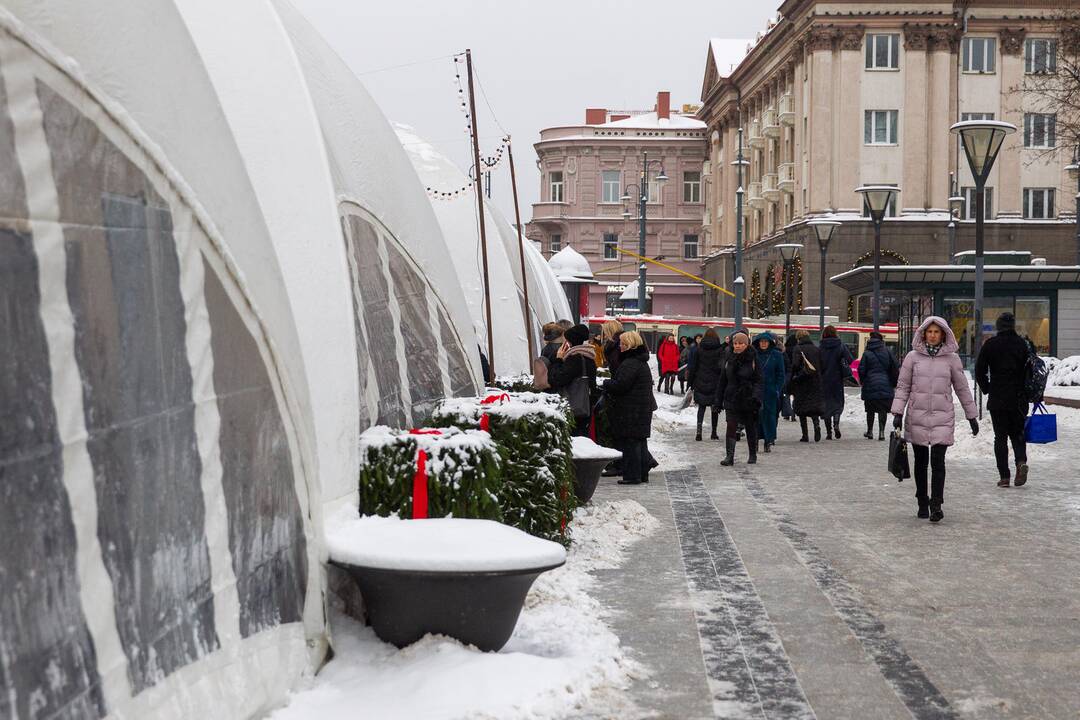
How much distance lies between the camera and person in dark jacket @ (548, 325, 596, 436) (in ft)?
41.3

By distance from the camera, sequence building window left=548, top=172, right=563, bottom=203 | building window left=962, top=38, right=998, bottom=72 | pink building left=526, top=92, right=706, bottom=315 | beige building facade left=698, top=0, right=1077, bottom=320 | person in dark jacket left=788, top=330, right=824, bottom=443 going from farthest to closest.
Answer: building window left=548, top=172, right=563, bottom=203, pink building left=526, top=92, right=706, bottom=315, building window left=962, top=38, right=998, bottom=72, beige building facade left=698, top=0, right=1077, bottom=320, person in dark jacket left=788, top=330, right=824, bottom=443

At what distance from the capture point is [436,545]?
600 centimetres

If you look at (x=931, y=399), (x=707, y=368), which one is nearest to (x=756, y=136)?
(x=707, y=368)

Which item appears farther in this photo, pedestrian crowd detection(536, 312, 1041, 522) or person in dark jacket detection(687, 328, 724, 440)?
person in dark jacket detection(687, 328, 724, 440)

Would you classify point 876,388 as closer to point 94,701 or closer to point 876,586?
point 876,586

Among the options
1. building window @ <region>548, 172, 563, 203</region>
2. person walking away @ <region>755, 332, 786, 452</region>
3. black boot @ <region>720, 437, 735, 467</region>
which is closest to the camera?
black boot @ <region>720, 437, 735, 467</region>

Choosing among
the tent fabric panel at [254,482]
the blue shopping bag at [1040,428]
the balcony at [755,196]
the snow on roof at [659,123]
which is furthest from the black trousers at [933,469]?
the snow on roof at [659,123]

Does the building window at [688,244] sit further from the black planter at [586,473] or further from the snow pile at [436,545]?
the snow pile at [436,545]

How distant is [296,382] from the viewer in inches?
251

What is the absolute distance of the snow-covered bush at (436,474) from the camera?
22.5 ft

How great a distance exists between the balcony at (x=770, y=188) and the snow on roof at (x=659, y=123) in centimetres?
2190

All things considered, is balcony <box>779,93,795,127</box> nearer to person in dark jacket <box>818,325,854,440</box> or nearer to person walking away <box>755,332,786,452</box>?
person in dark jacket <box>818,325,854,440</box>

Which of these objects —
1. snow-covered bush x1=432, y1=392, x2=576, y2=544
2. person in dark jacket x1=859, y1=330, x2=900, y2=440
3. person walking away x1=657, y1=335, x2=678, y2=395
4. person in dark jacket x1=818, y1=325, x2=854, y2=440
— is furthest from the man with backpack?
person walking away x1=657, y1=335, x2=678, y2=395

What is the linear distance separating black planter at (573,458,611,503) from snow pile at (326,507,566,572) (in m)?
4.33
